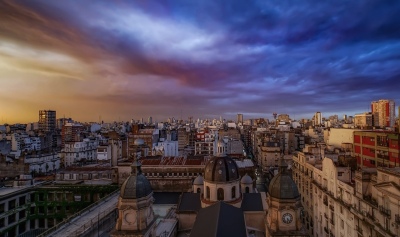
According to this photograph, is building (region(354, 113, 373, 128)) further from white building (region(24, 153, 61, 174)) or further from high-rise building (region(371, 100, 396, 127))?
white building (region(24, 153, 61, 174))

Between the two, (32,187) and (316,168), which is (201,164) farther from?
(32,187)

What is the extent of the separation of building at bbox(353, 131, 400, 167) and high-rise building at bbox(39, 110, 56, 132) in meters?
172

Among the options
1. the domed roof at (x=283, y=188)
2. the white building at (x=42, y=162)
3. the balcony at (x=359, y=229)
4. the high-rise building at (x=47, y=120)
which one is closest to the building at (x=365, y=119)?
the balcony at (x=359, y=229)

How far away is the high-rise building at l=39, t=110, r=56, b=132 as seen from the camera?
162 m

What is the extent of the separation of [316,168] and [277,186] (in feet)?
63.4

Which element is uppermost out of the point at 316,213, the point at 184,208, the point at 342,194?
the point at 342,194

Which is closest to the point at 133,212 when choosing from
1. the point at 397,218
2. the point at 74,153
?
the point at 397,218

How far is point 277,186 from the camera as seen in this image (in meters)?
22.3

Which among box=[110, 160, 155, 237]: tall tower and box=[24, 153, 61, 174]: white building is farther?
box=[24, 153, 61, 174]: white building

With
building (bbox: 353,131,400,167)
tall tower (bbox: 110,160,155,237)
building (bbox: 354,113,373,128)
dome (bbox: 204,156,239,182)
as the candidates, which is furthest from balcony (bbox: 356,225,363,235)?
building (bbox: 354,113,373,128)

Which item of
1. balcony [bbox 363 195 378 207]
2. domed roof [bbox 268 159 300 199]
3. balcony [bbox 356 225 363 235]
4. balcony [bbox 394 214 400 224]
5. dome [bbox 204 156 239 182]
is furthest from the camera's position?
dome [bbox 204 156 239 182]

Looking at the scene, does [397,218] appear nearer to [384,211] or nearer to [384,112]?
[384,211]

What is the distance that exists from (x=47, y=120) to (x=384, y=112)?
613ft

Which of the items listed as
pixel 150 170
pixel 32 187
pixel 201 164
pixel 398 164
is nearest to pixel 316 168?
pixel 398 164
